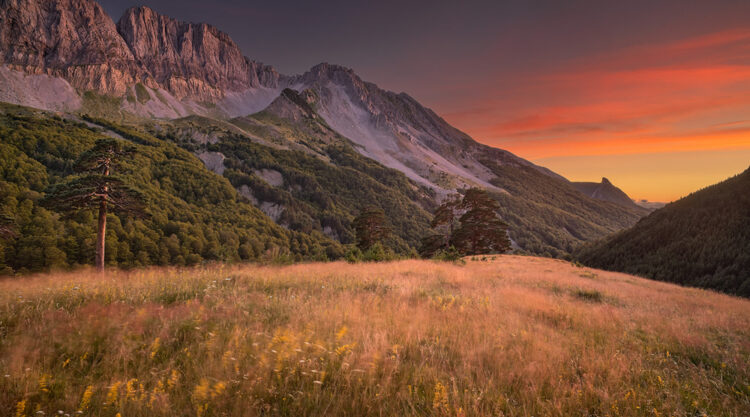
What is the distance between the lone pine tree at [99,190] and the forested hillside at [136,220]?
3445 cm

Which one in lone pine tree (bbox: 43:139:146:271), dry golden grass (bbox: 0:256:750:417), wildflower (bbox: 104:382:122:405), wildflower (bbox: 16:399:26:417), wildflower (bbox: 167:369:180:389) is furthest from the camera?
lone pine tree (bbox: 43:139:146:271)

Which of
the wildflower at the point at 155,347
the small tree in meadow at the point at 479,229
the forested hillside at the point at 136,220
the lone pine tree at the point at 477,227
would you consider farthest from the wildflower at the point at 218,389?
the forested hillside at the point at 136,220

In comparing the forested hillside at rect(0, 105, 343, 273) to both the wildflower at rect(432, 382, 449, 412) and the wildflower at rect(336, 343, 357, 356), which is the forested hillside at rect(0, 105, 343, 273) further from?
the wildflower at rect(432, 382, 449, 412)

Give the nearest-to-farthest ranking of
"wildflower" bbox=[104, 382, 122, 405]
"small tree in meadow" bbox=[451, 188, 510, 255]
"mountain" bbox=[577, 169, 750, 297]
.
Result: "wildflower" bbox=[104, 382, 122, 405]
"mountain" bbox=[577, 169, 750, 297]
"small tree in meadow" bbox=[451, 188, 510, 255]

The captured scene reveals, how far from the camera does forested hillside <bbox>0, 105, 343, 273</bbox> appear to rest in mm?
75375

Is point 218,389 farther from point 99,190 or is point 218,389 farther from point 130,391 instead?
point 99,190

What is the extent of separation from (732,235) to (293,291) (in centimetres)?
6032

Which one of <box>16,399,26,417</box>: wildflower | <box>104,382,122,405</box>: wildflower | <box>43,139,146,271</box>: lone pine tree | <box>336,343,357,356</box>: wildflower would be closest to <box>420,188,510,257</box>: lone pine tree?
<box>43,139,146,271</box>: lone pine tree

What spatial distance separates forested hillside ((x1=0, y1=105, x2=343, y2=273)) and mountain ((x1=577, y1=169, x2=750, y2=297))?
184 feet

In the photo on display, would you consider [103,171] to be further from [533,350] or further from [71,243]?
[71,243]

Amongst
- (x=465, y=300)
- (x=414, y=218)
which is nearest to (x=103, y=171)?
(x=465, y=300)

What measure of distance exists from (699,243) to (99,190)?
69.8 metres

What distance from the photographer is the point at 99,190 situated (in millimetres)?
16453

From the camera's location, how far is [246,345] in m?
3.88
